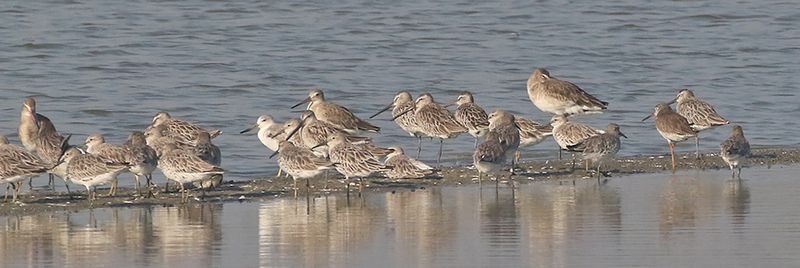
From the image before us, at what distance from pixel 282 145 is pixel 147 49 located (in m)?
11.0

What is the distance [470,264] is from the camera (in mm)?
10203

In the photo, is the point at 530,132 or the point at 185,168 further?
the point at 530,132

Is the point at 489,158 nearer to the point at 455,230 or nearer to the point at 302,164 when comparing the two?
the point at 302,164

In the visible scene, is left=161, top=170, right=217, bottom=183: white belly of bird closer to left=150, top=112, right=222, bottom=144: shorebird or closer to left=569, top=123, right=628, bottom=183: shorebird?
left=150, top=112, right=222, bottom=144: shorebird

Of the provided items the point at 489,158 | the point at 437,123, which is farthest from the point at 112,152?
the point at 437,123

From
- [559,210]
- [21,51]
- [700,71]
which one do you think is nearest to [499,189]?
[559,210]

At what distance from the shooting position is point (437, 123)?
647 inches

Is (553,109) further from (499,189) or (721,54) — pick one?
(721,54)

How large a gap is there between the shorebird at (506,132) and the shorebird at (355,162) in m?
1.20

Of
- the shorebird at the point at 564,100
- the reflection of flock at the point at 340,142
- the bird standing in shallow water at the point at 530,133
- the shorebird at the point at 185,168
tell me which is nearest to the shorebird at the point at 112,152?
the reflection of flock at the point at 340,142

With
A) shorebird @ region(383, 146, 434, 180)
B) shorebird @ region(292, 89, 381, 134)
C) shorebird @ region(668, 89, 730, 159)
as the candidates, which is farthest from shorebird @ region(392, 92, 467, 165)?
shorebird @ region(668, 89, 730, 159)

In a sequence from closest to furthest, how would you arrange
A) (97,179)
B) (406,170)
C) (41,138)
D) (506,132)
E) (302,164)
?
1. (97,179)
2. (302,164)
3. (406,170)
4. (506,132)
5. (41,138)

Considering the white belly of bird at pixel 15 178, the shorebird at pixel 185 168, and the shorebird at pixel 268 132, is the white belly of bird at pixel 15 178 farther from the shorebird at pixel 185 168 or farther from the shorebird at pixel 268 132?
the shorebird at pixel 268 132

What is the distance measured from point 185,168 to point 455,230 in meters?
2.69
